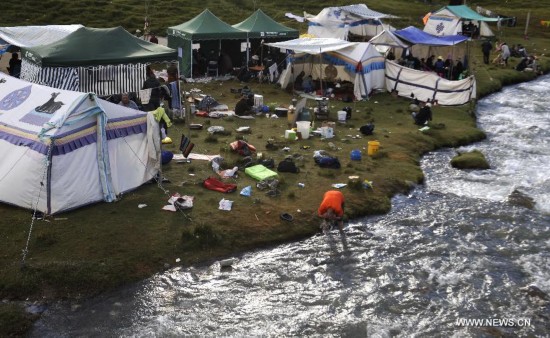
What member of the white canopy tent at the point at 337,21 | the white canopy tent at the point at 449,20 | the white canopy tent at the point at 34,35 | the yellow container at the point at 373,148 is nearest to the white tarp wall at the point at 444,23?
the white canopy tent at the point at 449,20

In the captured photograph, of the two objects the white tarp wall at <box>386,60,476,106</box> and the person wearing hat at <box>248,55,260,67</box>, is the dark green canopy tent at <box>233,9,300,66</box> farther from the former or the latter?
the white tarp wall at <box>386,60,476,106</box>

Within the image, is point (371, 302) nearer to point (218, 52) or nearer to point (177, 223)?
point (177, 223)

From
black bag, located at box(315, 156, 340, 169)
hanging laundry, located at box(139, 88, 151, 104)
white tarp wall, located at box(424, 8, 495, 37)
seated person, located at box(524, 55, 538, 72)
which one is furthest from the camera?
white tarp wall, located at box(424, 8, 495, 37)

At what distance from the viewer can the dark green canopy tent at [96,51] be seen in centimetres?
1830

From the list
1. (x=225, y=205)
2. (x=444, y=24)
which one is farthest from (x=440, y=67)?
(x=225, y=205)

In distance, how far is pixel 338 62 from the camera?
2655 centimetres

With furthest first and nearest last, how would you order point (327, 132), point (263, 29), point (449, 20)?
point (449, 20), point (263, 29), point (327, 132)

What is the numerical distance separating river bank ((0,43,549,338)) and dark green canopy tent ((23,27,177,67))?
3469mm

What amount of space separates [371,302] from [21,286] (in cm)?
662

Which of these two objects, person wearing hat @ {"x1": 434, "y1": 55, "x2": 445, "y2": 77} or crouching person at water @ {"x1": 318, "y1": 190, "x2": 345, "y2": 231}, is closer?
crouching person at water @ {"x1": 318, "y1": 190, "x2": 345, "y2": 231}

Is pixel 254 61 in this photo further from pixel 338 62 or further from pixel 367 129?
pixel 367 129

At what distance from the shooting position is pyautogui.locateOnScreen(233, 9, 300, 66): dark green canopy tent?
94.1ft

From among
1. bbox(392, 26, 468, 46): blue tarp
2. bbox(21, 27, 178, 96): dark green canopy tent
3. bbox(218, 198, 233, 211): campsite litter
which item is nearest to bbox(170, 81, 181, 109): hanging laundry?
bbox(21, 27, 178, 96): dark green canopy tent
